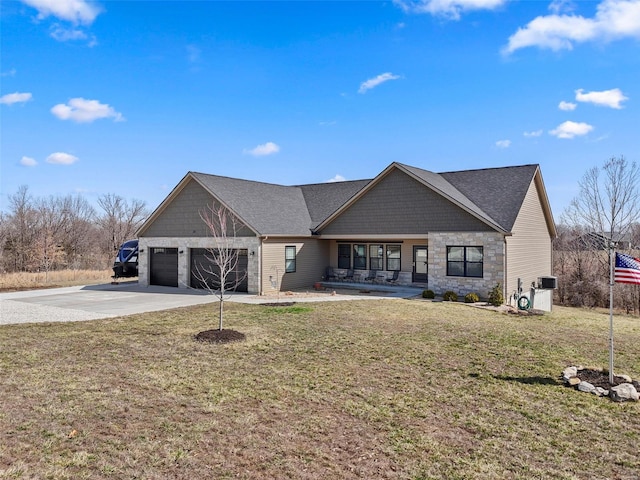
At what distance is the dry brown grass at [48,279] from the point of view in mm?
24617

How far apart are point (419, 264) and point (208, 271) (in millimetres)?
10866

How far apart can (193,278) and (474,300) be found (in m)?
14.4

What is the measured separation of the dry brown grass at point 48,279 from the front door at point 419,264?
2015cm

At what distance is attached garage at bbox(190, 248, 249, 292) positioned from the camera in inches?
840

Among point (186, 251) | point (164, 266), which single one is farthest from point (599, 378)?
point (164, 266)

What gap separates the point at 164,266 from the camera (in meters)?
24.2

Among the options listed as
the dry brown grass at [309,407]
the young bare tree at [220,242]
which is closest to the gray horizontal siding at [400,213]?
the young bare tree at [220,242]

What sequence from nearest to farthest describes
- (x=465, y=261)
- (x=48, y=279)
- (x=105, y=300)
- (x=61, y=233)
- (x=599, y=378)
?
1. (x=599, y=378)
2. (x=105, y=300)
3. (x=465, y=261)
4. (x=48, y=279)
5. (x=61, y=233)

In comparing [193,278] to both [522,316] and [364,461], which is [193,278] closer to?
[522,316]

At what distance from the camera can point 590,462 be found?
4.98 metres

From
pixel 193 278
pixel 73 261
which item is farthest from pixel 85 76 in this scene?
pixel 73 261

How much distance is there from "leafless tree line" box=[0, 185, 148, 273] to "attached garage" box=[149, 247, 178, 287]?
10.5 m

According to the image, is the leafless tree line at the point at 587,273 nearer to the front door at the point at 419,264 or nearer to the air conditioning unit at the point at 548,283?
the air conditioning unit at the point at 548,283

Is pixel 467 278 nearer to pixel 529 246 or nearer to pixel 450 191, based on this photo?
pixel 450 191
